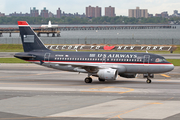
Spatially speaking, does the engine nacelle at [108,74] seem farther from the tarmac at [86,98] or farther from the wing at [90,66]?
the wing at [90,66]

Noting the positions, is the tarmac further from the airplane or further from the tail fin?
the tail fin

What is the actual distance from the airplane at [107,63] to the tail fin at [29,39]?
1.15 m

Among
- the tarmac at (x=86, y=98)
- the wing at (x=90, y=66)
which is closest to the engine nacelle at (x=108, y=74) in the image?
the tarmac at (x=86, y=98)

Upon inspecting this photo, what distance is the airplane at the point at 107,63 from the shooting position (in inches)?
1522

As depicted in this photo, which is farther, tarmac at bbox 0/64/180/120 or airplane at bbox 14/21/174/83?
airplane at bbox 14/21/174/83

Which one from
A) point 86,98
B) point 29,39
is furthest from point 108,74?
point 29,39

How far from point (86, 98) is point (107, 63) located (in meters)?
11.2

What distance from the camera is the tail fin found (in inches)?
1706

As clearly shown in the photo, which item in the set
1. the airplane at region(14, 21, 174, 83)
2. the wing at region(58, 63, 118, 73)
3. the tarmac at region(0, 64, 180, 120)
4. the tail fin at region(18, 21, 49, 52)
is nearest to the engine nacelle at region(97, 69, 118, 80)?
the airplane at region(14, 21, 174, 83)

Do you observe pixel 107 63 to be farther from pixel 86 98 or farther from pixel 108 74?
pixel 86 98

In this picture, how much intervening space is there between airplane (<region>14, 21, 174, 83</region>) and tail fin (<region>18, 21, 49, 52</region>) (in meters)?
1.15

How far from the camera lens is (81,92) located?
32750mm

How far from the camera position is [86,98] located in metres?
29.4

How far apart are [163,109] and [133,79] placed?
18296 millimetres
